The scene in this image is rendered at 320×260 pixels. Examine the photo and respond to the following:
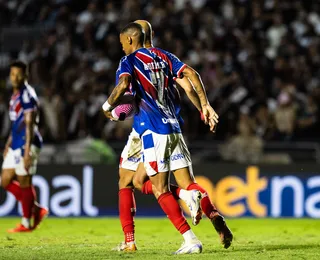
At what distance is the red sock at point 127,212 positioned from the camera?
8953 millimetres

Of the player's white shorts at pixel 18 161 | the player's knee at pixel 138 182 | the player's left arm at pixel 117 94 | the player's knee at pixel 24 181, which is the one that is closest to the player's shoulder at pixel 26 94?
the player's white shorts at pixel 18 161

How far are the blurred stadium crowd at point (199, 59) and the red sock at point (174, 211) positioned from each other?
769 cm

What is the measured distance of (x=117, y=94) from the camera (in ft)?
27.1

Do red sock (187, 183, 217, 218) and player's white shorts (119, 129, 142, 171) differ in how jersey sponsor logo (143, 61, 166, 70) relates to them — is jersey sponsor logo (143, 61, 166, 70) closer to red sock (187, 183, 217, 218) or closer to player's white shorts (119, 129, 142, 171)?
player's white shorts (119, 129, 142, 171)

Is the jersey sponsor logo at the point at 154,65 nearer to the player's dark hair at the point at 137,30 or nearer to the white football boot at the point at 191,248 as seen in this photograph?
the player's dark hair at the point at 137,30

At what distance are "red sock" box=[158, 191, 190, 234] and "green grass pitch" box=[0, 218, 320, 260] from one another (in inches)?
12.2

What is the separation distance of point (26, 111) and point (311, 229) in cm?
452

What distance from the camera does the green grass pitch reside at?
8508mm

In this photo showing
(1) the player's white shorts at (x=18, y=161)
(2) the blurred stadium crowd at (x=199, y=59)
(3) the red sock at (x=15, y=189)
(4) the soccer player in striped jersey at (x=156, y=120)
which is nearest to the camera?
(4) the soccer player in striped jersey at (x=156, y=120)

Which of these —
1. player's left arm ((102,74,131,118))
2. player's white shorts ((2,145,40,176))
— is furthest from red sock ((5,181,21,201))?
player's left arm ((102,74,131,118))

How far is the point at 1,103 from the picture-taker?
17156 millimetres

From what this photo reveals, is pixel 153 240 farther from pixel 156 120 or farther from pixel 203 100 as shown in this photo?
pixel 203 100

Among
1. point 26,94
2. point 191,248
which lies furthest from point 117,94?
point 26,94

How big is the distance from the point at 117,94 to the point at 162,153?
77 cm
